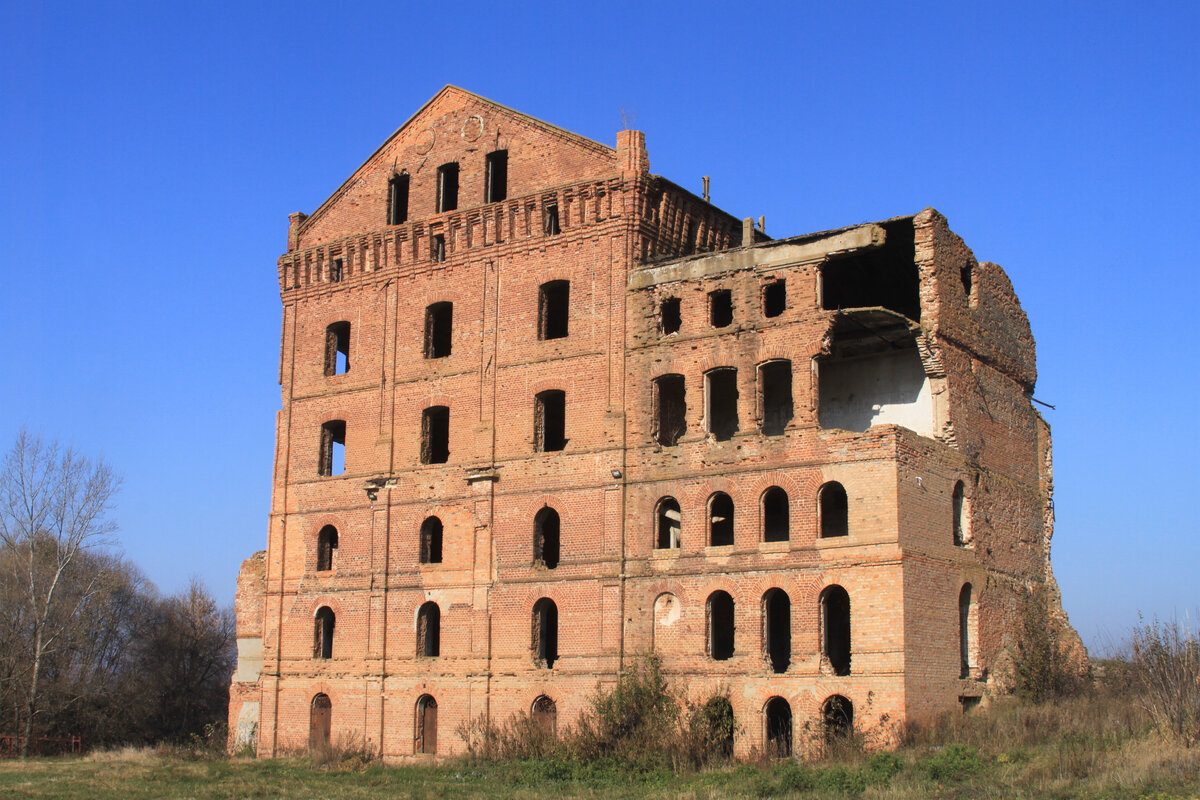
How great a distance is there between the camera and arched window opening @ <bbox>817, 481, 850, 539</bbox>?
24906 millimetres

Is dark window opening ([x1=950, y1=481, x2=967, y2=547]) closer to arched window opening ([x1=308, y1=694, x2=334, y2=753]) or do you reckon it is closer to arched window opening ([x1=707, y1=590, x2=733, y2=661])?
arched window opening ([x1=707, y1=590, x2=733, y2=661])

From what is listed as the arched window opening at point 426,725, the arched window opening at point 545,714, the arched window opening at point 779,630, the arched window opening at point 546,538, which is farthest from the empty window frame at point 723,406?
the arched window opening at point 426,725

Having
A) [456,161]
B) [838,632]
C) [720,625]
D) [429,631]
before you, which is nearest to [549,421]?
[429,631]

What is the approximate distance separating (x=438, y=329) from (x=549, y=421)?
141 inches

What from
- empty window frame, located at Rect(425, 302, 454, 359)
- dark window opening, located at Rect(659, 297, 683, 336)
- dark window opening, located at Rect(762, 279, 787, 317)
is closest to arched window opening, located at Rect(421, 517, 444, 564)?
empty window frame, located at Rect(425, 302, 454, 359)

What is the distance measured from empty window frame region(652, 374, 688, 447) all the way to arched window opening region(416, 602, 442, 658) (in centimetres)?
639

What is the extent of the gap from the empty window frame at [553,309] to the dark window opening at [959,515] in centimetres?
892

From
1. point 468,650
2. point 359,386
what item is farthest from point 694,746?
point 359,386

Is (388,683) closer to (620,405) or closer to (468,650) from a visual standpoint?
(468,650)

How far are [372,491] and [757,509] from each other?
9717mm

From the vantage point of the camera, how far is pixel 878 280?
27.3 meters

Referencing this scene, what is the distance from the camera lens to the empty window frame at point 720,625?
23.8 m

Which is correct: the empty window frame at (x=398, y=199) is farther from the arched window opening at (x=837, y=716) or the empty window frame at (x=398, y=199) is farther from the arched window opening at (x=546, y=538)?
the arched window opening at (x=837, y=716)

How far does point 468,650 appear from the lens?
87.5 ft
